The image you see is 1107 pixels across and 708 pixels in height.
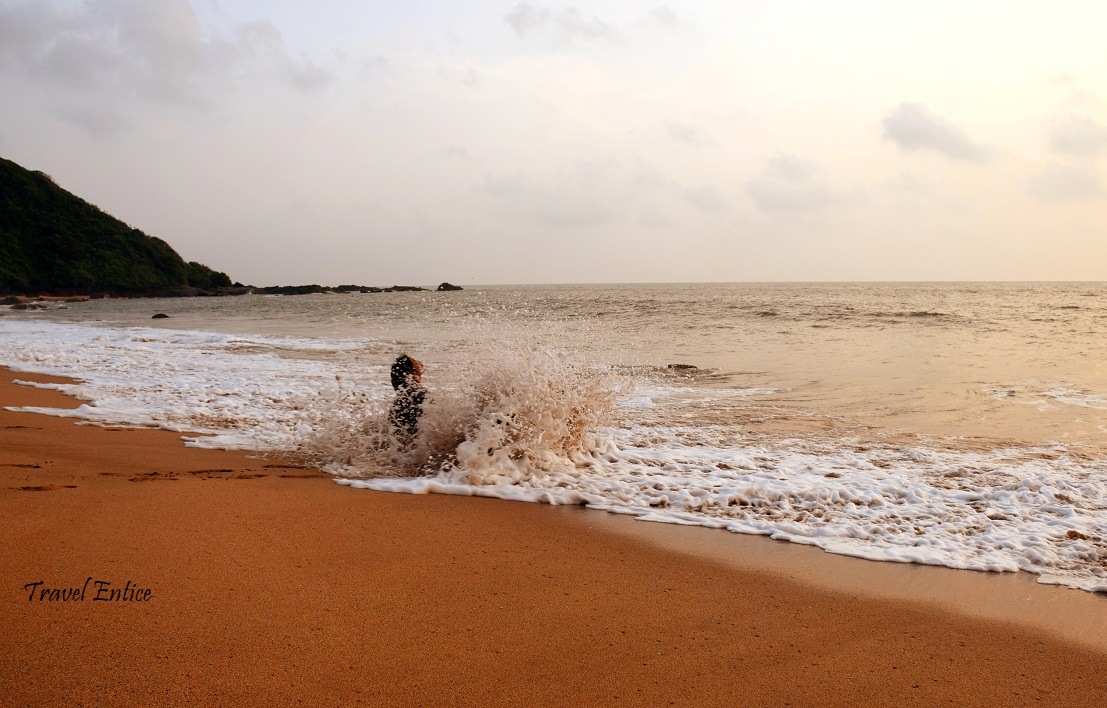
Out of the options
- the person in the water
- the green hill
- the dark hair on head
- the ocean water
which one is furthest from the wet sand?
the green hill

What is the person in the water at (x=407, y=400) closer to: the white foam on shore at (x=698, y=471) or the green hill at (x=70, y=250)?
the white foam on shore at (x=698, y=471)

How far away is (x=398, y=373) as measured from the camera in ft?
21.3

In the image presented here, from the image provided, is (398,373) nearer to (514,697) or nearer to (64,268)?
(514,697)

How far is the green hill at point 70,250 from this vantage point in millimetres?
57781

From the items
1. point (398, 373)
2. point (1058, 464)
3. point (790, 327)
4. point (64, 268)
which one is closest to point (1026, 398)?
point (1058, 464)

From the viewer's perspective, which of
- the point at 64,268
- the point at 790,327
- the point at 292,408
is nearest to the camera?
the point at 292,408

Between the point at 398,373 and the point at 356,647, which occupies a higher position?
the point at 398,373

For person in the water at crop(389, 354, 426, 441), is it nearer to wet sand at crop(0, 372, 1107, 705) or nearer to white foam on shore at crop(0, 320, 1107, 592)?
white foam on shore at crop(0, 320, 1107, 592)

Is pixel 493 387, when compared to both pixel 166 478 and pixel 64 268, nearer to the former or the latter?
pixel 166 478

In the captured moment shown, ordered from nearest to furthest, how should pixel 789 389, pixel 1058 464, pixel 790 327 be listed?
pixel 1058 464 → pixel 789 389 → pixel 790 327

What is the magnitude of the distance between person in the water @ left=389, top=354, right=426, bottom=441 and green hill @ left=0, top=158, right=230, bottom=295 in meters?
63.7

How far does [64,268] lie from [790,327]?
6264 centimetres

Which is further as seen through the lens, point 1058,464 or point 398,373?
point 398,373

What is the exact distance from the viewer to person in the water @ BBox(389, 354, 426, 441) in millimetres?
6109
